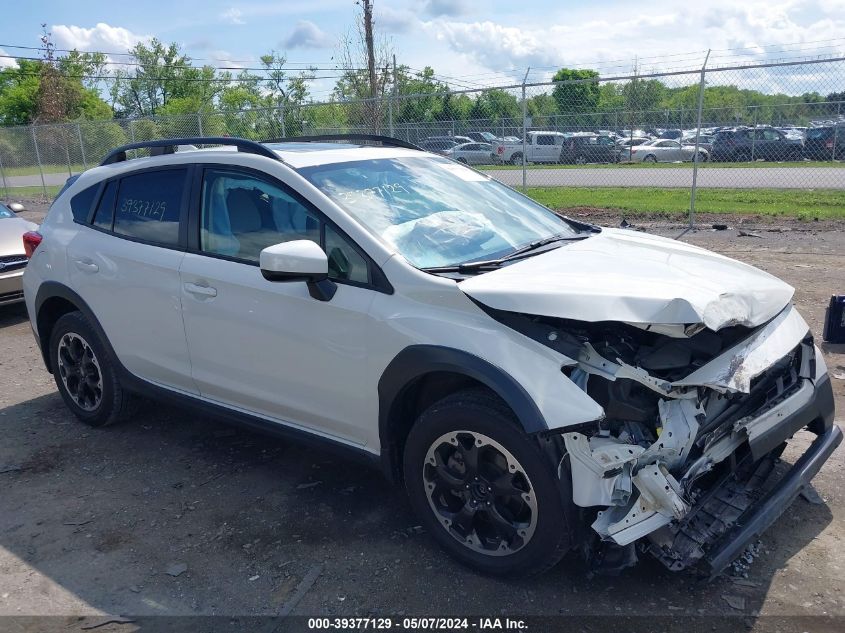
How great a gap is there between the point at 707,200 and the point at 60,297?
12.8 metres

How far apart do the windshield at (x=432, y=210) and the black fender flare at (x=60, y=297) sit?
190 centimetres

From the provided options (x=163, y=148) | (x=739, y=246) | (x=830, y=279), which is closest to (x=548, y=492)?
(x=163, y=148)

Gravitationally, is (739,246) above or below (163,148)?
below

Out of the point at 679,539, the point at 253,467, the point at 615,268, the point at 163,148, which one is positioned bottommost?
the point at 253,467

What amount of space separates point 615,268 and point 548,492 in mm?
1086

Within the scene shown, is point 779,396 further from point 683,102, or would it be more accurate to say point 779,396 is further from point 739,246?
point 683,102

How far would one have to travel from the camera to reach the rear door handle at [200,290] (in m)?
3.85

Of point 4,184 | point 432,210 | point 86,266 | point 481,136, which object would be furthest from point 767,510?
point 4,184

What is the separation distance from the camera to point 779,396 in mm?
3207

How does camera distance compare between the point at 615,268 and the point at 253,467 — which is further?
the point at 253,467

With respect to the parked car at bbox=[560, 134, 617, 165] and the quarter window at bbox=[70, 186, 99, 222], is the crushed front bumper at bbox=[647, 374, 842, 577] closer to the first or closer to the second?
the quarter window at bbox=[70, 186, 99, 222]

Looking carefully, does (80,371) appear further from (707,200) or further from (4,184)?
(4,184)

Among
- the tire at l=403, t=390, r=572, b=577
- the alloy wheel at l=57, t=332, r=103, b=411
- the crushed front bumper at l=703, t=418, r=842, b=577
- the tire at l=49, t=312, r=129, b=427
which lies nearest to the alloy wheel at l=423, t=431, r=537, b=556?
the tire at l=403, t=390, r=572, b=577

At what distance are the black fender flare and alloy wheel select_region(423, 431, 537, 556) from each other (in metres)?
2.45
